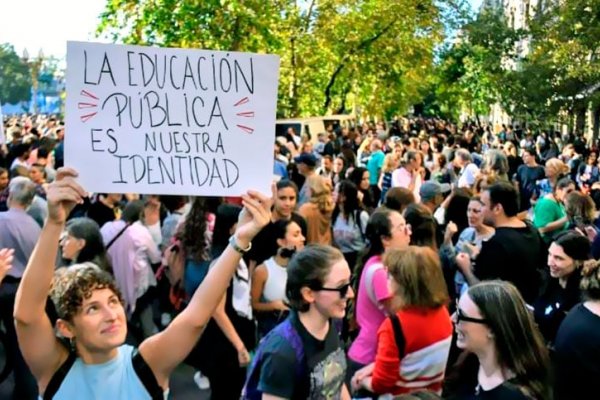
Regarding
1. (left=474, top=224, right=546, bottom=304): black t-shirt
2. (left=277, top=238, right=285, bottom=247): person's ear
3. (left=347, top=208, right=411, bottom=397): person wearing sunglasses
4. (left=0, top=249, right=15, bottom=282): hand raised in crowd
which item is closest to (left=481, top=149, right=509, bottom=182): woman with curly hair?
(left=474, top=224, right=546, bottom=304): black t-shirt

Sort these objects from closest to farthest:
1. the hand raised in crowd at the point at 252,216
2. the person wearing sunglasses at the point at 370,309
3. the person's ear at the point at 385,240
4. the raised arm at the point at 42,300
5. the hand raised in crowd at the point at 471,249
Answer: the raised arm at the point at 42,300, the hand raised in crowd at the point at 252,216, the person wearing sunglasses at the point at 370,309, the person's ear at the point at 385,240, the hand raised in crowd at the point at 471,249

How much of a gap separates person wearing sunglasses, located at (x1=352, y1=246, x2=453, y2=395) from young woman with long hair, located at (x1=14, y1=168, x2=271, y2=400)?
4.38ft

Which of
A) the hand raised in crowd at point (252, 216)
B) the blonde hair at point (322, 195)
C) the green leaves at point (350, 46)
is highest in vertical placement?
the green leaves at point (350, 46)

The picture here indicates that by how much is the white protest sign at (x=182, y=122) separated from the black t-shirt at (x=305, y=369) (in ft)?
2.14

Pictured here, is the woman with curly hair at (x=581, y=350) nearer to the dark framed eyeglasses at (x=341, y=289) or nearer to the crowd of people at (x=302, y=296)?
the crowd of people at (x=302, y=296)

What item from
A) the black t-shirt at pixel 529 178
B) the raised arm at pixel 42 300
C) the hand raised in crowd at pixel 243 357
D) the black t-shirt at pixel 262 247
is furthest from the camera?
the black t-shirt at pixel 529 178

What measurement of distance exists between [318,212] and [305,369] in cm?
430

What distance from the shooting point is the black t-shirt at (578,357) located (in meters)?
4.02

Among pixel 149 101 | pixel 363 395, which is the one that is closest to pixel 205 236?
pixel 363 395

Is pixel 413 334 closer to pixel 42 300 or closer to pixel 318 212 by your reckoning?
pixel 42 300

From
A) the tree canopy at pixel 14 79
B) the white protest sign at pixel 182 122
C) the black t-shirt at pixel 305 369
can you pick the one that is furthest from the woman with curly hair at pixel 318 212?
the tree canopy at pixel 14 79

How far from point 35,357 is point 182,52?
1325 mm

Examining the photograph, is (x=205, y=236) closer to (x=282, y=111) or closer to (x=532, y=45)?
(x=532, y=45)

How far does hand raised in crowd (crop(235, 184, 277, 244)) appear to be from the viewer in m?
3.14
